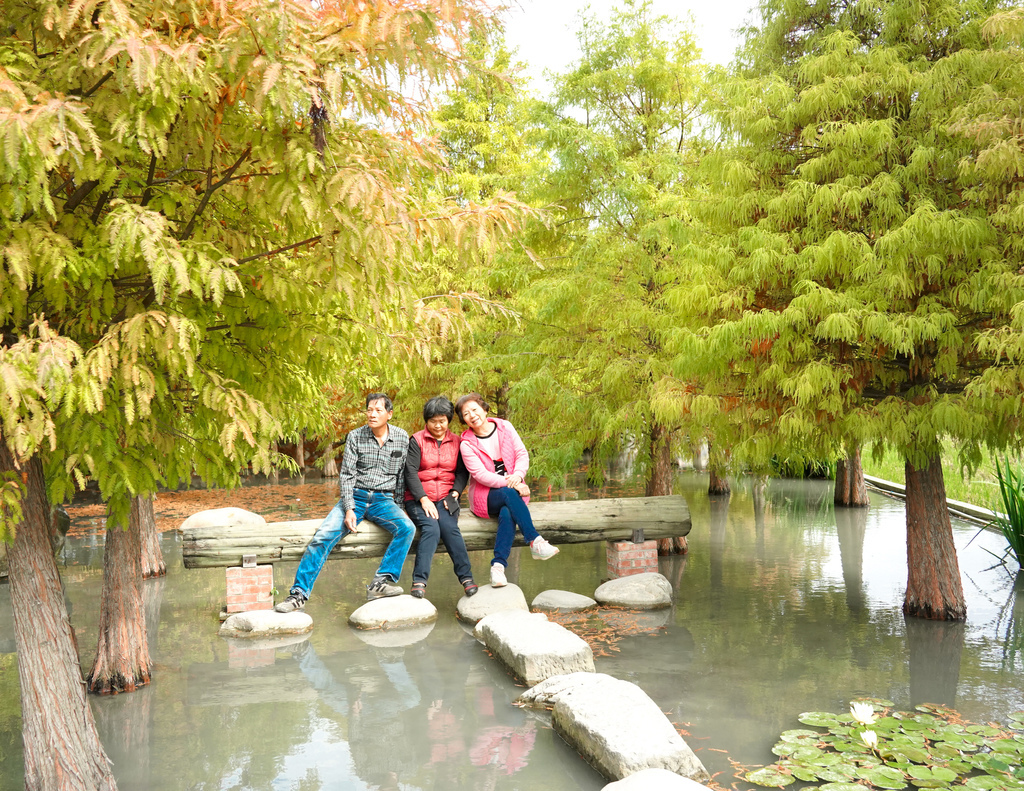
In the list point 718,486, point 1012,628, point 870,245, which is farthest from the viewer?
point 718,486

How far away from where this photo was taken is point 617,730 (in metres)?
4.09

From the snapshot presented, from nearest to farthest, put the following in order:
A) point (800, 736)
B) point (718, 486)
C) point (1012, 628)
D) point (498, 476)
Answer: point (800, 736) → point (1012, 628) → point (498, 476) → point (718, 486)

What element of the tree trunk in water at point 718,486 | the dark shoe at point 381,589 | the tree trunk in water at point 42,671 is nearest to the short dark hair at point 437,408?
the dark shoe at point 381,589

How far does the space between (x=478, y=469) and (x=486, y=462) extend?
0.14 metres

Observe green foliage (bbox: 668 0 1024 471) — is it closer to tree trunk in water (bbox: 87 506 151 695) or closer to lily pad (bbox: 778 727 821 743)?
lily pad (bbox: 778 727 821 743)

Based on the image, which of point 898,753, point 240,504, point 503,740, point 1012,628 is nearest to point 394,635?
point 503,740

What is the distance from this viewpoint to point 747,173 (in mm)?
6637

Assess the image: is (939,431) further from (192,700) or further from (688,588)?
(192,700)

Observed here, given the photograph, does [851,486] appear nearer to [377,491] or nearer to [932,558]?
[932,558]

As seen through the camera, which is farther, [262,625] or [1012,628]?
[262,625]

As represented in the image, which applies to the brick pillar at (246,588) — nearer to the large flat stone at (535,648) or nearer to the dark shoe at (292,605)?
the dark shoe at (292,605)

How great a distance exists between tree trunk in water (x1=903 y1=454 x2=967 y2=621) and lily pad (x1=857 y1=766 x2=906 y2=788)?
3.34 meters

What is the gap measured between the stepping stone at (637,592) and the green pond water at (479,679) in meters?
0.22

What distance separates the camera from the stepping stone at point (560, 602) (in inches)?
286
